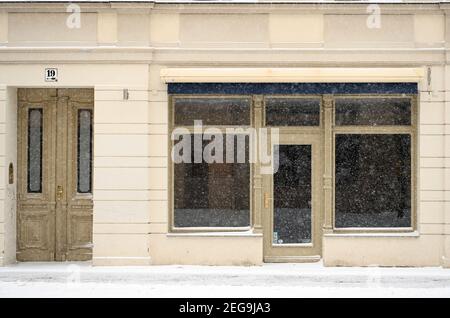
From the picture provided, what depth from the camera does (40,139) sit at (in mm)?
14133

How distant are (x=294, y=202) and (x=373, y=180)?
53.4 inches

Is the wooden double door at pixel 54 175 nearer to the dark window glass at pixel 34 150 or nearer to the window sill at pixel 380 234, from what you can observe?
the dark window glass at pixel 34 150

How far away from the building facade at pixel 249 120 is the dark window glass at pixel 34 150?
1.34 feet

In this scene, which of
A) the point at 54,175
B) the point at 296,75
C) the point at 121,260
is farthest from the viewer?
the point at 54,175

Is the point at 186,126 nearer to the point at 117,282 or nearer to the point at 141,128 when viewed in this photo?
the point at 141,128

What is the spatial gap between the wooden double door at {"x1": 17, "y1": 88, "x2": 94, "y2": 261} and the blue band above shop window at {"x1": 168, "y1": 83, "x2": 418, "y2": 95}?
1852 millimetres

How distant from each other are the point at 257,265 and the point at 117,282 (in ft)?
7.88

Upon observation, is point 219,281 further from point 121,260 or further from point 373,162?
point 373,162

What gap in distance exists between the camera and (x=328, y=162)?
13.7 metres

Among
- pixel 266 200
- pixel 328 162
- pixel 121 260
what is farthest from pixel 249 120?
pixel 121 260

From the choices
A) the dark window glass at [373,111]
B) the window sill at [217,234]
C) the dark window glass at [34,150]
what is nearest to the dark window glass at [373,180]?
the dark window glass at [373,111]

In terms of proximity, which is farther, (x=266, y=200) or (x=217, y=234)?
(x=266, y=200)

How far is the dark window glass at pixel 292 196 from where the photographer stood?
13.8 metres

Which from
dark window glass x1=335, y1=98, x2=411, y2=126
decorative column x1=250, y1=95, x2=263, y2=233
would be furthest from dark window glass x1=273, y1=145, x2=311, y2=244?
dark window glass x1=335, y1=98, x2=411, y2=126
